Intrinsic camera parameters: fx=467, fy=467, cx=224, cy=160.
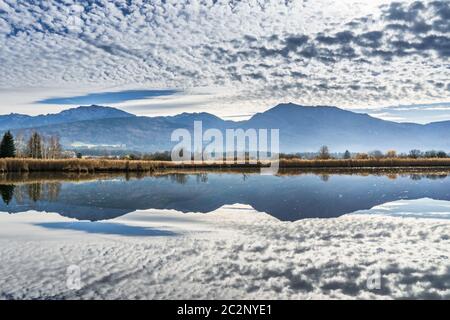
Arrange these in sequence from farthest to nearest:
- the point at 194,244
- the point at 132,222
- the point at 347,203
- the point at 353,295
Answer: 1. the point at 347,203
2. the point at 132,222
3. the point at 194,244
4. the point at 353,295

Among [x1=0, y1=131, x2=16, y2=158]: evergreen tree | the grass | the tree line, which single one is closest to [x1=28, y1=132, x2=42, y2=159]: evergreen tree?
the tree line

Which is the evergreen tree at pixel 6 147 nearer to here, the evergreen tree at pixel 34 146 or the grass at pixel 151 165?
A: the evergreen tree at pixel 34 146

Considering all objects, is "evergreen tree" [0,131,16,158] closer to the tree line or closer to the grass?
the tree line

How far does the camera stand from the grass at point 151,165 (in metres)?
46.4

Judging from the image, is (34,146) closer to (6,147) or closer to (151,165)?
(6,147)

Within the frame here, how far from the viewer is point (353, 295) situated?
6.67 m

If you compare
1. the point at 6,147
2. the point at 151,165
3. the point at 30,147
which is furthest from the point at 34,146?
the point at 151,165

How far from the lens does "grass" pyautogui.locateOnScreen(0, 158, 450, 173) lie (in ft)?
152

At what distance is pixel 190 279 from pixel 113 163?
1744 inches

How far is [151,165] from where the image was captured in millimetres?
52562

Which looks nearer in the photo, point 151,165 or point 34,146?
point 151,165

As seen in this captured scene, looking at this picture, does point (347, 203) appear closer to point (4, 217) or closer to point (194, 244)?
point (194, 244)
